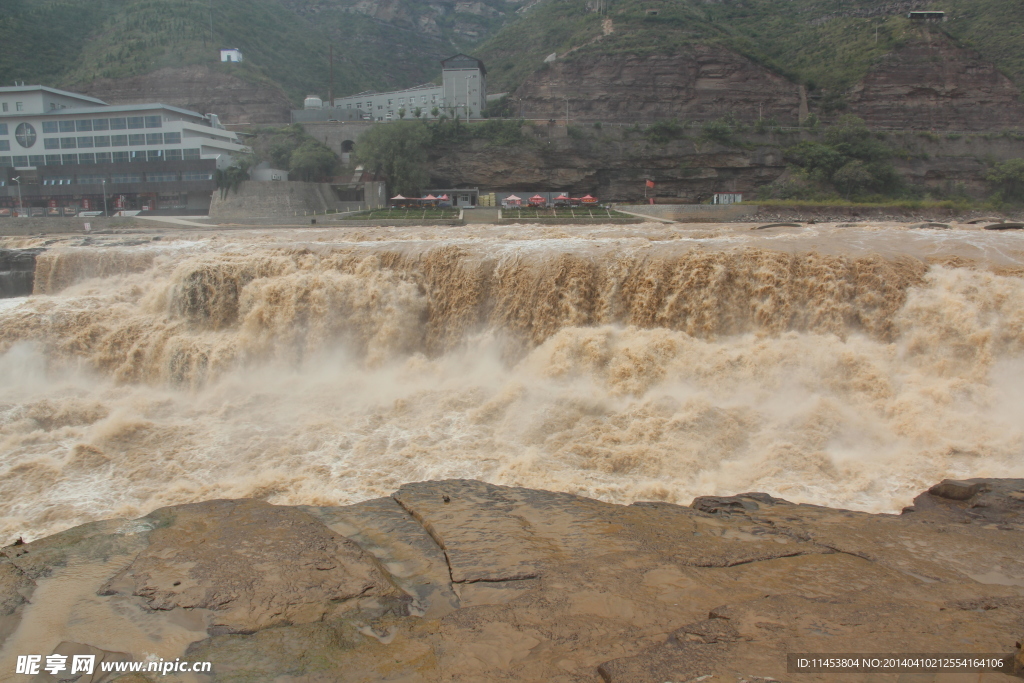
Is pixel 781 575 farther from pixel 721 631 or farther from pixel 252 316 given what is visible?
pixel 252 316

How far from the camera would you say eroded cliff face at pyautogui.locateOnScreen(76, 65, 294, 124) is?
60.2 metres

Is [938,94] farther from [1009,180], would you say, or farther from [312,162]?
[312,162]

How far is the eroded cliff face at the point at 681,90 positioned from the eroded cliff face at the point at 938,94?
5.73 metres

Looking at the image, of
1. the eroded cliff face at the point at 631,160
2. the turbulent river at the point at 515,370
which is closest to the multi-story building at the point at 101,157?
the eroded cliff face at the point at 631,160

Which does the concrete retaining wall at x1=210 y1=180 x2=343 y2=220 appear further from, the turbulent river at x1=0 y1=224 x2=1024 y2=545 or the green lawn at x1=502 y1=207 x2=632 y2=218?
the turbulent river at x1=0 y1=224 x2=1024 y2=545

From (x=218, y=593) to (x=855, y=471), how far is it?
9.13 meters

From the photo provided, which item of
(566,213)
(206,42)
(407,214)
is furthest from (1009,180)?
(206,42)

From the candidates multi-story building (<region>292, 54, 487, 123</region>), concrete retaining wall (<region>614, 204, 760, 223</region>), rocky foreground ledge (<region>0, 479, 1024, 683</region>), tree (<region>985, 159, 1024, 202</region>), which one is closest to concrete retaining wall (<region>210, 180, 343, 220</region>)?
multi-story building (<region>292, 54, 487, 123</region>)

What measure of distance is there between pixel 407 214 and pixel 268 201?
9.13m

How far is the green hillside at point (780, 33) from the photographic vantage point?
5406 centimetres

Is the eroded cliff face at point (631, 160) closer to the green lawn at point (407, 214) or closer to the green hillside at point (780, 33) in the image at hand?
the green lawn at point (407, 214)

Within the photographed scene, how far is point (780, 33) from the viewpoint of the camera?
2557 inches

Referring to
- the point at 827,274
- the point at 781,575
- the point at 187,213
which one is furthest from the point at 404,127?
the point at 781,575

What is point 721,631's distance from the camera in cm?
550
